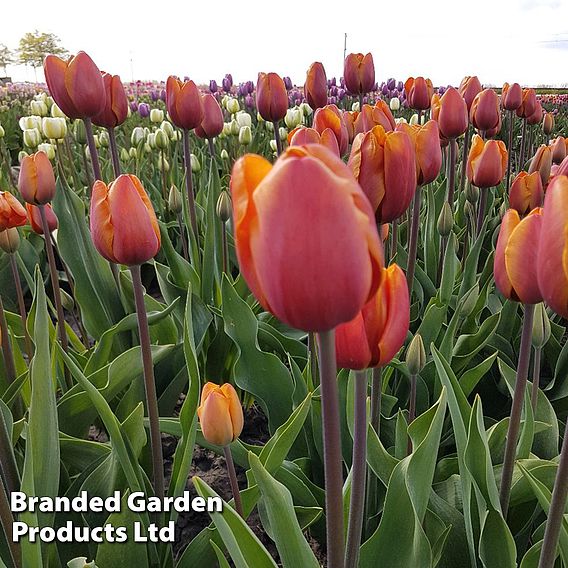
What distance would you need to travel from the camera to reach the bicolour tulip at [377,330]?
2.20 feet

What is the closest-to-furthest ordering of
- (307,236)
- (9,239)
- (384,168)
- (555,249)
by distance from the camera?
(307,236) < (555,249) < (384,168) < (9,239)

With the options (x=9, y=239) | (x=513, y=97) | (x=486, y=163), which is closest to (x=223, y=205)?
(x=9, y=239)

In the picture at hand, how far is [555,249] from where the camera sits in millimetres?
602

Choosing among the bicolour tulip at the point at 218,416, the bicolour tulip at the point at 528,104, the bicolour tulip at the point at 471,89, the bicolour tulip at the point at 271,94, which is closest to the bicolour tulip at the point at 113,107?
the bicolour tulip at the point at 271,94

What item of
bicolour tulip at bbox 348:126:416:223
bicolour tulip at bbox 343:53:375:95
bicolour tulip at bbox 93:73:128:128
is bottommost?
bicolour tulip at bbox 348:126:416:223

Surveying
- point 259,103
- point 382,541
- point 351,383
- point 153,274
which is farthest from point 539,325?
point 153,274

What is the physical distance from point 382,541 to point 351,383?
34 cm

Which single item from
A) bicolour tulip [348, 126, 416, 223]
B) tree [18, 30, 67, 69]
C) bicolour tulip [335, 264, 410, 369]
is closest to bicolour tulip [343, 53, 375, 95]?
bicolour tulip [348, 126, 416, 223]

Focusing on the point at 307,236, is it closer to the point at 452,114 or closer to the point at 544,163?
the point at 452,114

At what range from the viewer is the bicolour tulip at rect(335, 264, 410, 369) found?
67 centimetres

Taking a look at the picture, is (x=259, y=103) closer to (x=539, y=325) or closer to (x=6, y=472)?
(x=539, y=325)

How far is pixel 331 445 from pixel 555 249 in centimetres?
30

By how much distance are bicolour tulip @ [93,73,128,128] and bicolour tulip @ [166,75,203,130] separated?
153mm

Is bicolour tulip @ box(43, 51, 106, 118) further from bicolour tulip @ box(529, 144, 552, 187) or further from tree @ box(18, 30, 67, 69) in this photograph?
tree @ box(18, 30, 67, 69)
